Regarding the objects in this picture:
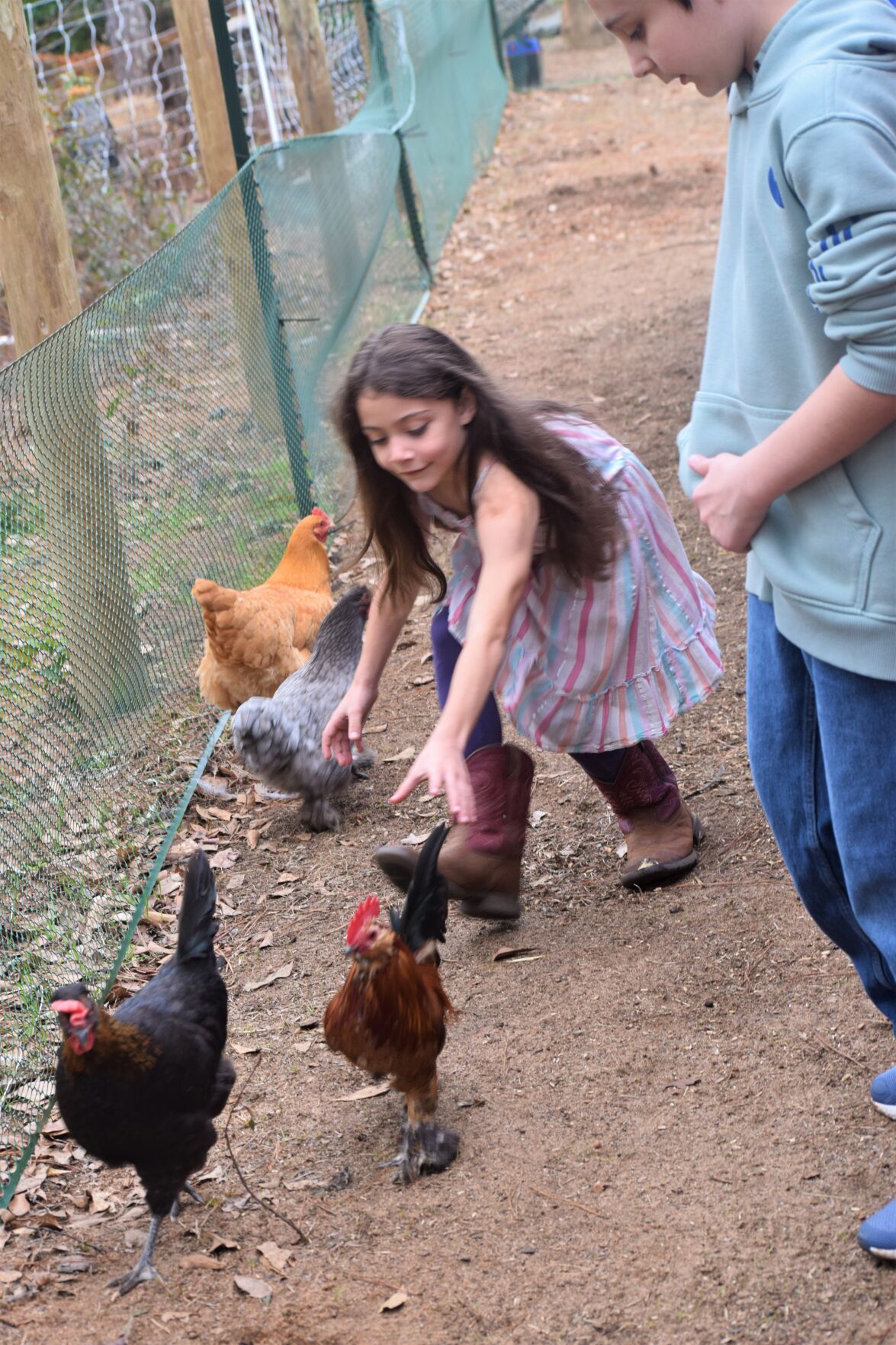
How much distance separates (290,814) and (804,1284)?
2641 millimetres

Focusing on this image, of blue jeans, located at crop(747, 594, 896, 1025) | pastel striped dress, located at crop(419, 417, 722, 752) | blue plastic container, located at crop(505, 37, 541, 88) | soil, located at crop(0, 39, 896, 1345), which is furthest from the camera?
blue plastic container, located at crop(505, 37, 541, 88)

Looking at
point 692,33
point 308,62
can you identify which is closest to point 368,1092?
point 692,33

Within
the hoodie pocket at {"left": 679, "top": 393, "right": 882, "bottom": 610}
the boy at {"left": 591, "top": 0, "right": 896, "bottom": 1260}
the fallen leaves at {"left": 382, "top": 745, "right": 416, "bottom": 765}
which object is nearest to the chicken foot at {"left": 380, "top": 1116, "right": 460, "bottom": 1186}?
the boy at {"left": 591, "top": 0, "right": 896, "bottom": 1260}

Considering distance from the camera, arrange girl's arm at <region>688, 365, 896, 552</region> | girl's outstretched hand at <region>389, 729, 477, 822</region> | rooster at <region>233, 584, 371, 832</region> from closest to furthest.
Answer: girl's arm at <region>688, 365, 896, 552</region>, girl's outstretched hand at <region>389, 729, 477, 822</region>, rooster at <region>233, 584, 371, 832</region>

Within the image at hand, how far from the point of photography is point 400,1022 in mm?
2646

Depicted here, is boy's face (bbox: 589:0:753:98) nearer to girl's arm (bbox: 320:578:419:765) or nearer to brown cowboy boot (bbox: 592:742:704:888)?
Result: girl's arm (bbox: 320:578:419:765)

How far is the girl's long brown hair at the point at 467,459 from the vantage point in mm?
2670

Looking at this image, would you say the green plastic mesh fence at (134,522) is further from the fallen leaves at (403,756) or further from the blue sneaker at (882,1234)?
the blue sneaker at (882,1234)

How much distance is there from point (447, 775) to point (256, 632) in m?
2.76

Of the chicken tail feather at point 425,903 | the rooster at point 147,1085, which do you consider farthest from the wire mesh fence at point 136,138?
the rooster at point 147,1085

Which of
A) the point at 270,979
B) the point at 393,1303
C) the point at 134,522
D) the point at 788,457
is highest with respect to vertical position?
the point at 788,457

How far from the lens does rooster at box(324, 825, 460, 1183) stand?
265 cm

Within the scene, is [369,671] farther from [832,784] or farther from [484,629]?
[832,784]

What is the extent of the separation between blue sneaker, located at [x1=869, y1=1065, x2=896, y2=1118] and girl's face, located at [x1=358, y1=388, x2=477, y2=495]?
151 centimetres
